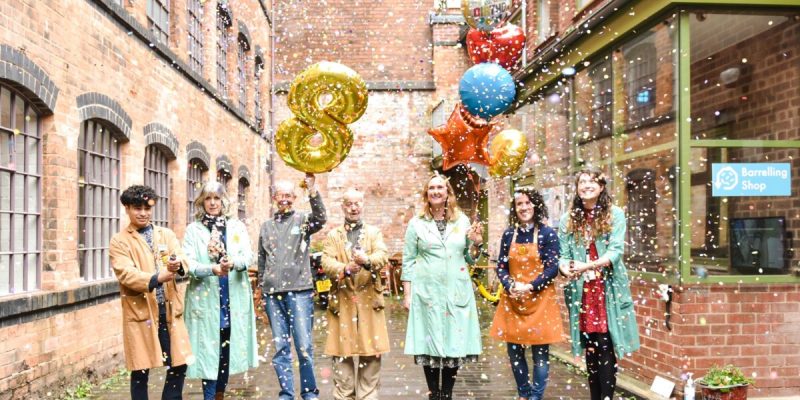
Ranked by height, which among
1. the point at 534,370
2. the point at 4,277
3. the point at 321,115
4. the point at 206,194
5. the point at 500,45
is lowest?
the point at 534,370

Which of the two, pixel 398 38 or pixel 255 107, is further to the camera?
pixel 398 38

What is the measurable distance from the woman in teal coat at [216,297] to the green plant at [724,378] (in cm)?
374

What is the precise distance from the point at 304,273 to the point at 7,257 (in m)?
2.63

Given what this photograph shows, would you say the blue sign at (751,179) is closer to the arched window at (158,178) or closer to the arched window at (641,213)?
the arched window at (641,213)

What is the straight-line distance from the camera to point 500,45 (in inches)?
320

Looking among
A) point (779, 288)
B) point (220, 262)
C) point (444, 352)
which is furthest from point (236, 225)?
point (779, 288)

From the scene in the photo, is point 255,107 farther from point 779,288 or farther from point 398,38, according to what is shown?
point 779,288

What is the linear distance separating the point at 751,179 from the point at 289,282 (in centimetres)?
424

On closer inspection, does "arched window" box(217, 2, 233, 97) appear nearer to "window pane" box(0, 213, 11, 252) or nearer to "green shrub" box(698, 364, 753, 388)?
"window pane" box(0, 213, 11, 252)

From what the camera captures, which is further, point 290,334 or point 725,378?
point 290,334

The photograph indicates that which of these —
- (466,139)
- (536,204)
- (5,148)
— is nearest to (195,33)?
(466,139)

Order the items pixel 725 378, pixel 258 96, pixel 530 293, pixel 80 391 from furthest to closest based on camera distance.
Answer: pixel 258 96, pixel 80 391, pixel 725 378, pixel 530 293

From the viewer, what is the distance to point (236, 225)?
600 centimetres

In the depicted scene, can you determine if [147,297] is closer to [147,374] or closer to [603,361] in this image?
[147,374]
